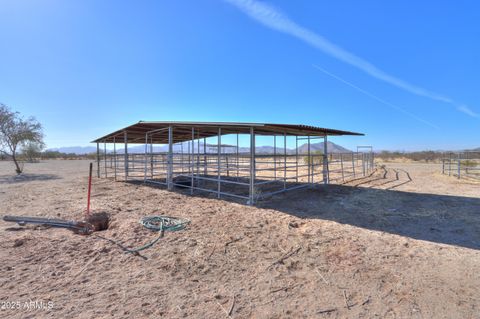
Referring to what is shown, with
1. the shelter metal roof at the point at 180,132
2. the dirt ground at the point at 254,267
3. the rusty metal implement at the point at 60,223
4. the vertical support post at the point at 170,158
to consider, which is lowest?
the dirt ground at the point at 254,267

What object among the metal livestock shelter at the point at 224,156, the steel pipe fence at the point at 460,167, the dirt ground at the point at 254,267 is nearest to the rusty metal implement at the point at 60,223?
the dirt ground at the point at 254,267

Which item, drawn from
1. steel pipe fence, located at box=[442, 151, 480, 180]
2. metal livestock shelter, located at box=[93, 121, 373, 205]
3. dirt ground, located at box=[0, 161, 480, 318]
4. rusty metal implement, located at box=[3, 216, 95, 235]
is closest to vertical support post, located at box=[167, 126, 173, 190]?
metal livestock shelter, located at box=[93, 121, 373, 205]

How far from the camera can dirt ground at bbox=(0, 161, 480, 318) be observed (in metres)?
2.44

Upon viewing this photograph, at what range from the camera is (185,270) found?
10.4 feet

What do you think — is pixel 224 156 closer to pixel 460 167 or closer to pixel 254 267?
pixel 254 267

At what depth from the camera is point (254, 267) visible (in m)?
3.27

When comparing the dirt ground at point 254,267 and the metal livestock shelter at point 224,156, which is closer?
the dirt ground at point 254,267

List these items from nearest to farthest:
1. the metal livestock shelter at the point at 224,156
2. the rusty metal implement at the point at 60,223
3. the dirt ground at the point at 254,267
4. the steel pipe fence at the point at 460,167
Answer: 1. the dirt ground at the point at 254,267
2. the rusty metal implement at the point at 60,223
3. the metal livestock shelter at the point at 224,156
4. the steel pipe fence at the point at 460,167

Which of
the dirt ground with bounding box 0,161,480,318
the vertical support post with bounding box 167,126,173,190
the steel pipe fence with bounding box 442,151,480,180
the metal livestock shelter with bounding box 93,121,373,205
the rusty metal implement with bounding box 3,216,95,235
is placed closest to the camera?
the dirt ground with bounding box 0,161,480,318

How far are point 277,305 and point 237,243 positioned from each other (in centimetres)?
161

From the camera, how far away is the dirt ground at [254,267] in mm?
2439

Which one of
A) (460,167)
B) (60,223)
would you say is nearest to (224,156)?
(60,223)

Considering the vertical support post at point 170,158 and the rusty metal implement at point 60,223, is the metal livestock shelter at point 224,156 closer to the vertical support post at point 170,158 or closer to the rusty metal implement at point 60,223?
the vertical support post at point 170,158

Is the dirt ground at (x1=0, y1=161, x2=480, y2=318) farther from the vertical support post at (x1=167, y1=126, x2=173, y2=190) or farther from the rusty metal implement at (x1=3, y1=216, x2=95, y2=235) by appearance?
the vertical support post at (x1=167, y1=126, x2=173, y2=190)
